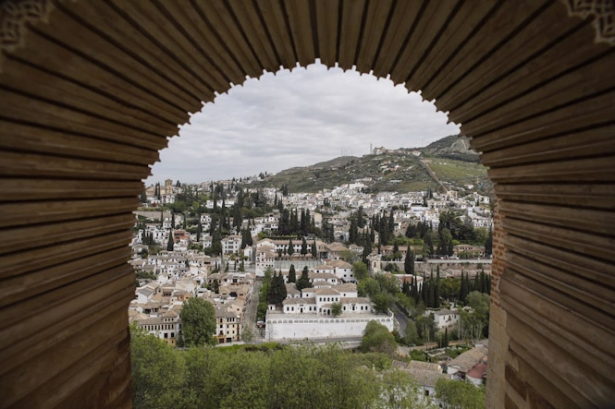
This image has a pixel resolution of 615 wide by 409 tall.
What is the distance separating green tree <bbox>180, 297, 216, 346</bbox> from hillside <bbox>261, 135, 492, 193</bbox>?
6572cm

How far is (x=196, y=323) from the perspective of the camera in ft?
78.3

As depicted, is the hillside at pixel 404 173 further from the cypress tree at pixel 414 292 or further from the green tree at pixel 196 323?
the green tree at pixel 196 323

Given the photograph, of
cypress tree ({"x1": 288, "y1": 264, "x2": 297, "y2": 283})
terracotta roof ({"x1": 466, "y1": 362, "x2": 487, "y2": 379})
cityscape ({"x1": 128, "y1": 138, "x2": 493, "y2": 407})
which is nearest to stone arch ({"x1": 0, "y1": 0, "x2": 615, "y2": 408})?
cityscape ({"x1": 128, "y1": 138, "x2": 493, "y2": 407})

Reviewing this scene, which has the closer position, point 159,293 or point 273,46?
point 273,46

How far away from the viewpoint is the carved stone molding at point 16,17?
1.18 meters

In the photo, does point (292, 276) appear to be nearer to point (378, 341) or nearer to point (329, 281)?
point (329, 281)

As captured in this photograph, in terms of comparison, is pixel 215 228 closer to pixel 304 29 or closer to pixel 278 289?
pixel 278 289

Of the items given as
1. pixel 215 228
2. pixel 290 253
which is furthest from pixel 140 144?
pixel 215 228

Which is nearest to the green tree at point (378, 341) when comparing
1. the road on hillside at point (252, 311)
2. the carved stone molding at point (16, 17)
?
the road on hillside at point (252, 311)

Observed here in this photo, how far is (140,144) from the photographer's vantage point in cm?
206

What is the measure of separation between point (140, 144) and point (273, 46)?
34.5 inches

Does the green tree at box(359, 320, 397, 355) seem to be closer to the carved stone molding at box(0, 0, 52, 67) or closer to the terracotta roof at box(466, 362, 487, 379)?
the terracotta roof at box(466, 362, 487, 379)

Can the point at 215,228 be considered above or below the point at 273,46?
below

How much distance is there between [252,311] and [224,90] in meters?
30.6
